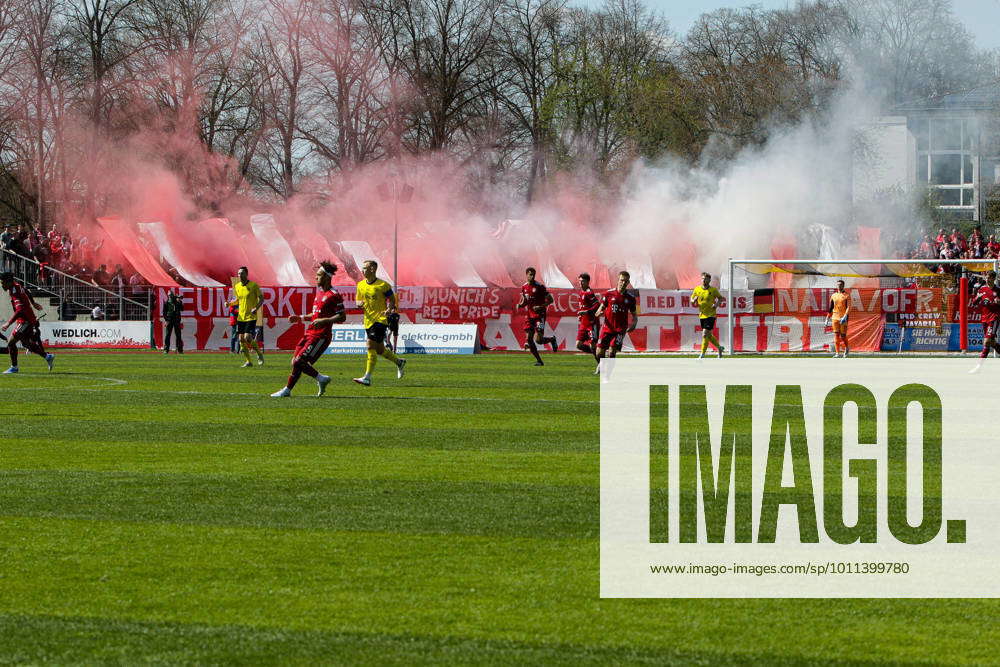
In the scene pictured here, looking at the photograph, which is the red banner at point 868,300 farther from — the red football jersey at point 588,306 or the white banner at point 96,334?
the white banner at point 96,334

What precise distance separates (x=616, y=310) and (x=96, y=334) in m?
20.4

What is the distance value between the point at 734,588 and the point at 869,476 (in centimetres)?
417

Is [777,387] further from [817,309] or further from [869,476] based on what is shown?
[817,309]

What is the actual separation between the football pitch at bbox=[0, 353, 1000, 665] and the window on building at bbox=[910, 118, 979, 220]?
168 ft

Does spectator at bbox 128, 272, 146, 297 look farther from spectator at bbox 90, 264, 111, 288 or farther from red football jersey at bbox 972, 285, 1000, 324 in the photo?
red football jersey at bbox 972, 285, 1000, 324

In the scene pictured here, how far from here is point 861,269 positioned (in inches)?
→ 1649

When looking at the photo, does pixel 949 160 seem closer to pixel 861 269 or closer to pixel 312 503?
pixel 861 269

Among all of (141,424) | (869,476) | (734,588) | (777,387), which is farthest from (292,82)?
(734,588)

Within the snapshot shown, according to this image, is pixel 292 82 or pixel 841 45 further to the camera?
pixel 841 45

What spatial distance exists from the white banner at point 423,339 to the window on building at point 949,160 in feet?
101

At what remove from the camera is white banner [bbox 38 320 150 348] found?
132ft

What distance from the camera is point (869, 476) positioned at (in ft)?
33.9

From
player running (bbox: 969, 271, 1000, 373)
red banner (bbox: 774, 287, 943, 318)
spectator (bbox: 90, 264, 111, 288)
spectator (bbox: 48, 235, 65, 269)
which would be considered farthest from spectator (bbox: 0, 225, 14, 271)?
player running (bbox: 969, 271, 1000, 373)

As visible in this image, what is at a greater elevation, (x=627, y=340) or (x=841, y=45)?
(x=841, y=45)
